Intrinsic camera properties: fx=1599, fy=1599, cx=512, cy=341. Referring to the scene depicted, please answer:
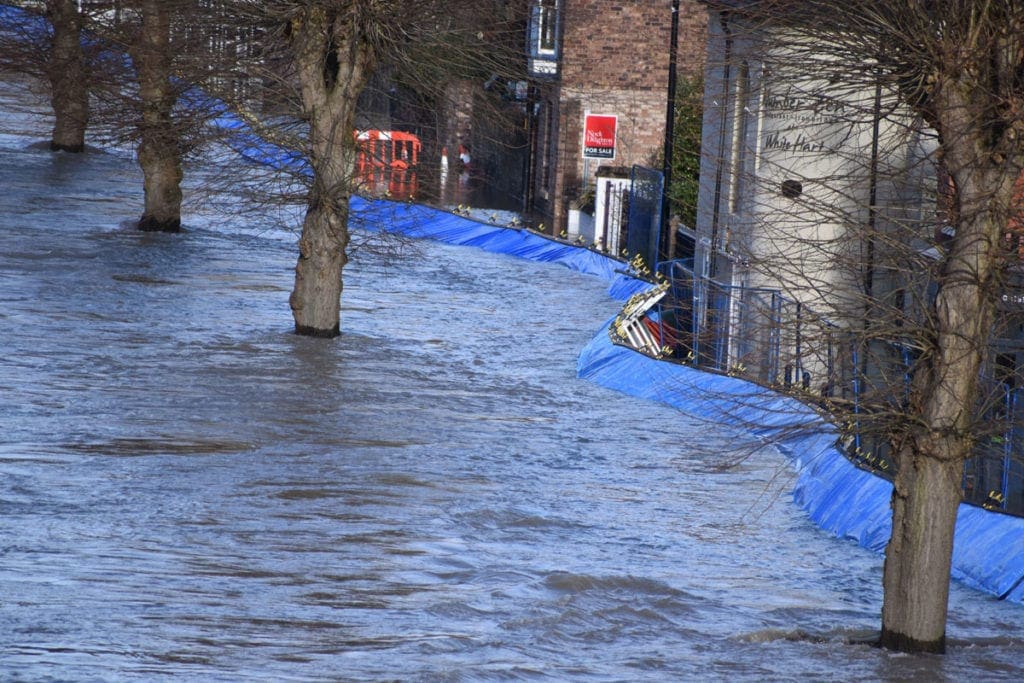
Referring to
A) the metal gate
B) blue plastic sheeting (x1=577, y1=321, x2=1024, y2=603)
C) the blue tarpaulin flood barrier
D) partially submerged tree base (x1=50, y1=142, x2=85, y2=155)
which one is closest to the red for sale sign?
the metal gate

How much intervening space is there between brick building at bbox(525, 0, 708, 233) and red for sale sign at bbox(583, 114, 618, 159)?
50cm

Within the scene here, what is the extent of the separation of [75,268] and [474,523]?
52.9 ft

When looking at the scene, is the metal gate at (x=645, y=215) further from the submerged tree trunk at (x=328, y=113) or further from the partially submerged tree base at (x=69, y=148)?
the partially submerged tree base at (x=69, y=148)

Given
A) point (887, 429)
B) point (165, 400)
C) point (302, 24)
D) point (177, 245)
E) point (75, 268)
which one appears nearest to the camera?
point (887, 429)

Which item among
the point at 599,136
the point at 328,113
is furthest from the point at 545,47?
the point at 328,113

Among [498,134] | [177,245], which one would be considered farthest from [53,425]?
[498,134]

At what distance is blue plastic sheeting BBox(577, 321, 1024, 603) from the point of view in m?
12.2

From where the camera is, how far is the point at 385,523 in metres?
14.0

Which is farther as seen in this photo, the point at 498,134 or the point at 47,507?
the point at 498,134

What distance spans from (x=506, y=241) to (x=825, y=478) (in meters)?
20.7

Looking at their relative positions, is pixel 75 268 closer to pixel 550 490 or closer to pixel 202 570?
pixel 550 490

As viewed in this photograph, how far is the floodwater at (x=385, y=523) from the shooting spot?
34.5 feet

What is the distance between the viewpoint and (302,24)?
813 inches

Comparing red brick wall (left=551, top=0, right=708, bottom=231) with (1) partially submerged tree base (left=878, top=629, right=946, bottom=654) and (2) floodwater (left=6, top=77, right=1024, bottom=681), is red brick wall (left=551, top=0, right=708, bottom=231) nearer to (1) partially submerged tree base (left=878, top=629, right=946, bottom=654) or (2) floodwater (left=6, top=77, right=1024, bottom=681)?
(2) floodwater (left=6, top=77, right=1024, bottom=681)
